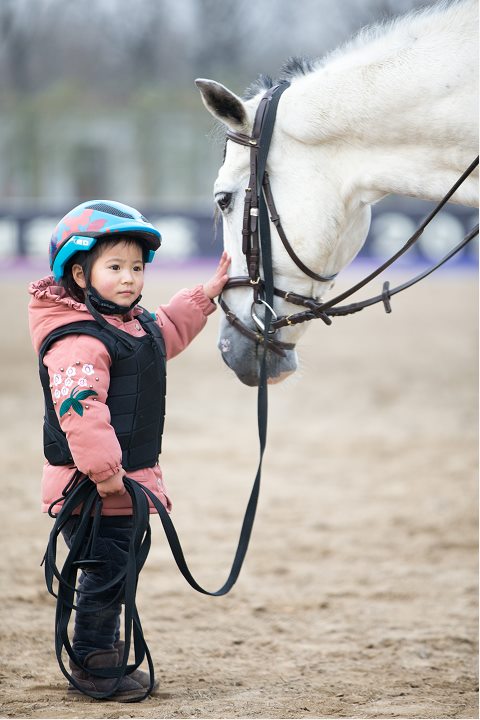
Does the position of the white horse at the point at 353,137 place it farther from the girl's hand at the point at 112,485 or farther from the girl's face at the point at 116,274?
the girl's hand at the point at 112,485

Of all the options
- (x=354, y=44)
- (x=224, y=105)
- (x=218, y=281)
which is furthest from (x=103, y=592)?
(x=354, y=44)

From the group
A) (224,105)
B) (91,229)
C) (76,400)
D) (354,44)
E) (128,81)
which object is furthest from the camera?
(128,81)

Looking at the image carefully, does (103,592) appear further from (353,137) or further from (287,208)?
(353,137)

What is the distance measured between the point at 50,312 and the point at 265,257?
2.60ft

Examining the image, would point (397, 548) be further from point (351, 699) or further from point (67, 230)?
point (67, 230)

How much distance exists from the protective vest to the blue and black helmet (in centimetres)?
24

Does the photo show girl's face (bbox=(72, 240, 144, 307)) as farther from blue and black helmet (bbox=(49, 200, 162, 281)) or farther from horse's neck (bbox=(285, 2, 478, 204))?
horse's neck (bbox=(285, 2, 478, 204))

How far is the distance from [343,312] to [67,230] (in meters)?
1.02

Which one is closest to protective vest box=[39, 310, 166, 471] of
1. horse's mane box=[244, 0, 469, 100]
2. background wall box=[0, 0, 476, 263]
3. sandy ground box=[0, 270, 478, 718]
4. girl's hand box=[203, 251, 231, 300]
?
girl's hand box=[203, 251, 231, 300]

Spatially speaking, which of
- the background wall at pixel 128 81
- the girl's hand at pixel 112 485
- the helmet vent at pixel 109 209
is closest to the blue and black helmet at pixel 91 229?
the helmet vent at pixel 109 209

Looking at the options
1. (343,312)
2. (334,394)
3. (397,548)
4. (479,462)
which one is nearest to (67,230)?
(343,312)

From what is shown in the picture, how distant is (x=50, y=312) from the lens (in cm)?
322

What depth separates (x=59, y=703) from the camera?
326 cm

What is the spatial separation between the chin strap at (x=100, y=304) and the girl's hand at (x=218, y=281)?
1.42ft
